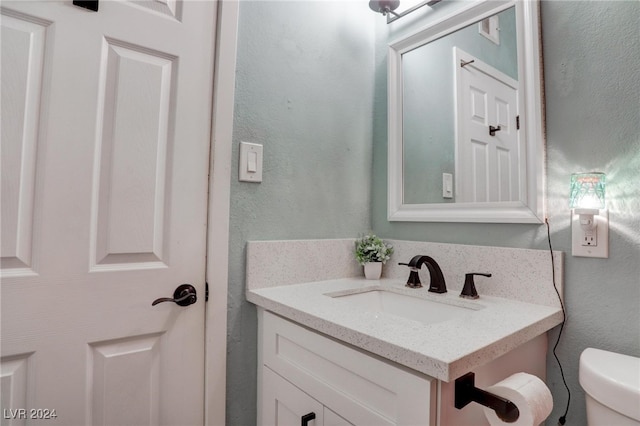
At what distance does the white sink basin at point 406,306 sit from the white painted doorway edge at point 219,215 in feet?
1.20

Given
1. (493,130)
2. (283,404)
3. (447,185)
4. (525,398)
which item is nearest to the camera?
(525,398)

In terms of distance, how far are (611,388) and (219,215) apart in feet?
3.27

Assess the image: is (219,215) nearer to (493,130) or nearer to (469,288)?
(469,288)

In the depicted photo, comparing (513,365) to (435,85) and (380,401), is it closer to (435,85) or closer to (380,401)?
(380,401)

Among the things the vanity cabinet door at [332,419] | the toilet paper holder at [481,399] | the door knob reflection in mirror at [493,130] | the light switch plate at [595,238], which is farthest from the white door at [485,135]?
the vanity cabinet door at [332,419]

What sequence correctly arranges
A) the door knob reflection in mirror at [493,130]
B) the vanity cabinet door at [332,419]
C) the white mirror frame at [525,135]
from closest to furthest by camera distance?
the vanity cabinet door at [332,419], the white mirror frame at [525,135], the door knob reflection in mirror at [493,130]

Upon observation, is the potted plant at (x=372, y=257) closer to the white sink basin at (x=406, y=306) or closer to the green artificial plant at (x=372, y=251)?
the green artificial plant at (x=372, y=251)

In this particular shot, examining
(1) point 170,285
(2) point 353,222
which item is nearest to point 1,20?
(1) point 170,285

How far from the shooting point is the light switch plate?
2.66 ft

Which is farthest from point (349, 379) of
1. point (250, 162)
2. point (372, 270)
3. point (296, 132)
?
point (296, 132)

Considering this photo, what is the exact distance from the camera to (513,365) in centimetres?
77

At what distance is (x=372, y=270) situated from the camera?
1.27 metres

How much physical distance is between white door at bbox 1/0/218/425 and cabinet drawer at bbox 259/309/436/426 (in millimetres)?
274

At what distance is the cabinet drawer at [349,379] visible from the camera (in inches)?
24.0
